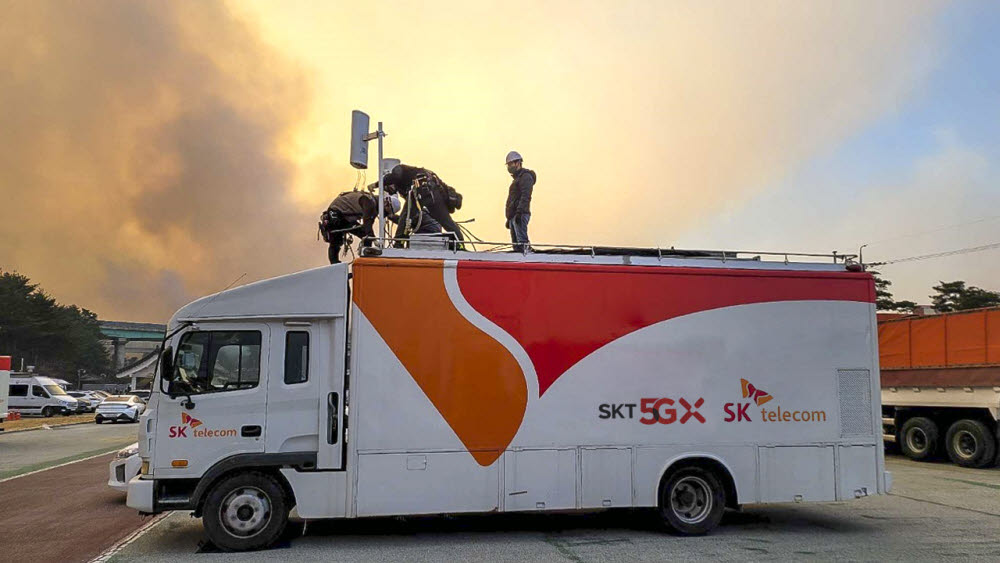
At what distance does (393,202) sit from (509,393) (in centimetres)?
381

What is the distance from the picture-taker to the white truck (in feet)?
26.3

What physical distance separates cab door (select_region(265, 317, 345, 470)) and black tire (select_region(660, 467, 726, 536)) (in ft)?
12.8

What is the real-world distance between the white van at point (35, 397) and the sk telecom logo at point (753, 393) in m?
45.6

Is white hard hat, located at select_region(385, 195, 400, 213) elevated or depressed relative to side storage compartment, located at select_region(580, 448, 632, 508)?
elevated

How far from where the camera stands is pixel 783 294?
9.24 meters

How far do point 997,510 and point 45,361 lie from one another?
93.3m

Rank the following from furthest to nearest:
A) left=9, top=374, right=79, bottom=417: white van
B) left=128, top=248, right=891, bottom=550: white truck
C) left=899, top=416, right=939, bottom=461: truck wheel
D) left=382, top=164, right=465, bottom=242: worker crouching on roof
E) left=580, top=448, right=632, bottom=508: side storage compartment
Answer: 1. left=9, top=374, right=79, bottom=417: white van
2. left=899, top=416, right=939, bottom=461: truck wheel
3. left=382, top=164, right=465, bottom=242: worker crouching on roof
4. left=580, top=448, right=632, bottom=508: side storage compartment
5. left=128, top=248, right=891, bottom=550: white truck

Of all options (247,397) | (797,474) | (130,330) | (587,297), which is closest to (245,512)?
(247,397)

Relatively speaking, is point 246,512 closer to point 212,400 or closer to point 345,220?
point 212,400

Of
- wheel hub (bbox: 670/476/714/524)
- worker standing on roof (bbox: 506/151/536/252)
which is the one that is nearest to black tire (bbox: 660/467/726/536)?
wheel hub (bbox: 670/476/714/524)

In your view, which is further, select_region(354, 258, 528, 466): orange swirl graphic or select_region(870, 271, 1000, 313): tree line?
select_region(870, 271, 1000, 313): tree line

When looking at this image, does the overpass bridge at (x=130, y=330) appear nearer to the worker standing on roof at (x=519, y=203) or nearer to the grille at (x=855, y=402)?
the worker standing on roof at (x=519, y=203)

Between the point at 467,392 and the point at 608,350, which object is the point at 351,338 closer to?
the point at 467,392

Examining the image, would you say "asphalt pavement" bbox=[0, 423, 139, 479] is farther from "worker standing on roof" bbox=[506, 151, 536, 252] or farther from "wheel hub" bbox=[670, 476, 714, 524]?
"wheel hub" bbox=[670, 476, 714, 524]
